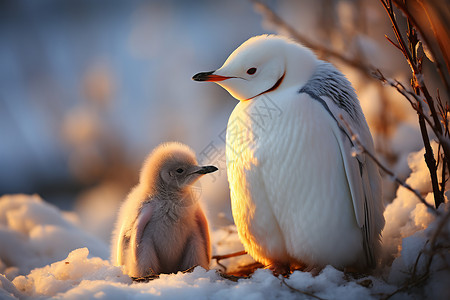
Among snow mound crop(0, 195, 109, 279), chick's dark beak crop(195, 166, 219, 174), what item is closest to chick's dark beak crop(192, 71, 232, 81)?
chick's dark beak crop(195, 166, 219, 174)

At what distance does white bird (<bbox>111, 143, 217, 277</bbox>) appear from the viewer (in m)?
0.99

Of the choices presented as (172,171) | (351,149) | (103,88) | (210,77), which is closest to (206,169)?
(172,171)

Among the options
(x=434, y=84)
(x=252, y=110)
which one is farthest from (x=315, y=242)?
(x=434, y=84)

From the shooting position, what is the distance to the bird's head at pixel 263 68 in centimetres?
90

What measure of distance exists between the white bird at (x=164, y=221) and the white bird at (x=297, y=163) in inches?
6.5

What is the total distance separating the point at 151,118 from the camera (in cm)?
271

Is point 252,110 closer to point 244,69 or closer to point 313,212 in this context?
point 244,69

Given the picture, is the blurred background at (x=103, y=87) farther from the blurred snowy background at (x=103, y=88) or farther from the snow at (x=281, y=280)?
the snow at (x=281, y=280)

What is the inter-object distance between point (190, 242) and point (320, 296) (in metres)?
0.39

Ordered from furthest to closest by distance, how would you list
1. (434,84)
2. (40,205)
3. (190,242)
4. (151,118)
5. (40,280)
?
(151,118) < (434,84) < (40,205) < (190,242) < (40,280)

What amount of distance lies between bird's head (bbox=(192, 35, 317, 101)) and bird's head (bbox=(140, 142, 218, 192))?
0.79 feet

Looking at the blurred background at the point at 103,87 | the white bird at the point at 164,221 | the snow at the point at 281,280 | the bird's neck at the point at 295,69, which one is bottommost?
the snow at the point at 281,280

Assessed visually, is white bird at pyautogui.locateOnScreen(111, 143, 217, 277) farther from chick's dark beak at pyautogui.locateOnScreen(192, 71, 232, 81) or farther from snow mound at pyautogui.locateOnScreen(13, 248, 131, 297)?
Answer: chick's dark beak at pyautogui.locateOnScreen(192, 71, 232, 81)

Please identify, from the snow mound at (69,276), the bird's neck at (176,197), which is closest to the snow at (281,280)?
the snow mound at (69,276)
